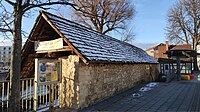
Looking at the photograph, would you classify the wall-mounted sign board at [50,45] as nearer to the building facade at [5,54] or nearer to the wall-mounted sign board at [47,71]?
the wall-mounted sign board at [47,71]

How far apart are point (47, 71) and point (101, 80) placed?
8.20 ft

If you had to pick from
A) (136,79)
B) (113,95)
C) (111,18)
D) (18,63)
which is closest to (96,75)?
(113,95)

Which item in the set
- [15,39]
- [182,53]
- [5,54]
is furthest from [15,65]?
[5,54]

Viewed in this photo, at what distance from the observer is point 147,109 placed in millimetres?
7000

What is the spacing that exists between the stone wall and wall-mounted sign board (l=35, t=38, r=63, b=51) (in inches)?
46.1

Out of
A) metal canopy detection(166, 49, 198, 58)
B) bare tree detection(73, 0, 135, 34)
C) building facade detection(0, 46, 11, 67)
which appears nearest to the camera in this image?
building facade detection(0, 46, 11, 67)

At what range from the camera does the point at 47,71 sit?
6.97 m

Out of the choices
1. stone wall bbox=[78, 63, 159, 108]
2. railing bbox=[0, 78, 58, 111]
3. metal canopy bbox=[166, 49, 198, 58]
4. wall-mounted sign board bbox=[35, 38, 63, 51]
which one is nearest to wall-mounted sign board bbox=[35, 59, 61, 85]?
railing bbox=[0, 78, 58, 111]

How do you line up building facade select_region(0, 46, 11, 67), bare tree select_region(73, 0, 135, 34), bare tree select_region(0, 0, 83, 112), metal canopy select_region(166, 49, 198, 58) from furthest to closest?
bare tree select_region(73, 0, 135, 34) → metal canopy select_region(166, 49, 198, 58) → building facade select_region(0, 46, 11, 67) → bare tree select_region(0, 0, 83, 112)

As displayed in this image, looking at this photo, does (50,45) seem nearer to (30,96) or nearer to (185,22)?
(30,96)

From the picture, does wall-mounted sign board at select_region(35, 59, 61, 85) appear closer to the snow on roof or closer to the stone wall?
the stone wall

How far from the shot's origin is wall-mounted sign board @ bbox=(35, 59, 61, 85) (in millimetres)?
6605

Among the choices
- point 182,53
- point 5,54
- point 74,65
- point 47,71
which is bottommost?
point 47,71

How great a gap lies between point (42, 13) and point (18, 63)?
237 cm
